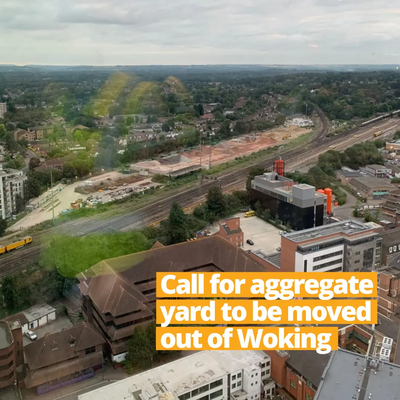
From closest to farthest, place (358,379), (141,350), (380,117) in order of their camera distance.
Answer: (358,379), (141,350), (380,117)

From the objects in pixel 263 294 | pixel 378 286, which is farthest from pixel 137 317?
pixel 378 286

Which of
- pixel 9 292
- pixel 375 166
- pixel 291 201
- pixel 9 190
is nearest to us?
pixel 9 292

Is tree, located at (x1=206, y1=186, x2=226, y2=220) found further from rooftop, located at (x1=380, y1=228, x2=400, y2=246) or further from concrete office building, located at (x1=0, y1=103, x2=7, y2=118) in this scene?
concrete office building, located at (x1=0, y1=103, x2=7, y2=118)

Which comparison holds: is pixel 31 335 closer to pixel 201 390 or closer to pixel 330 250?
pixel 201 390

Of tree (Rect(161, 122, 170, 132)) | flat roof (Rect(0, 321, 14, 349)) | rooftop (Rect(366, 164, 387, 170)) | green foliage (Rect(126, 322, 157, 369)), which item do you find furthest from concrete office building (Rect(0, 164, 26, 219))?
rooftop (Rect(366, 164, 387, 170))

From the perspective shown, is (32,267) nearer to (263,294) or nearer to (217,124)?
(263,294)

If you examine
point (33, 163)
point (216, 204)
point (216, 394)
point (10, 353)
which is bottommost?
point (216, 394)

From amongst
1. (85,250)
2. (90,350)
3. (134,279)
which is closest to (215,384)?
(90,350)
